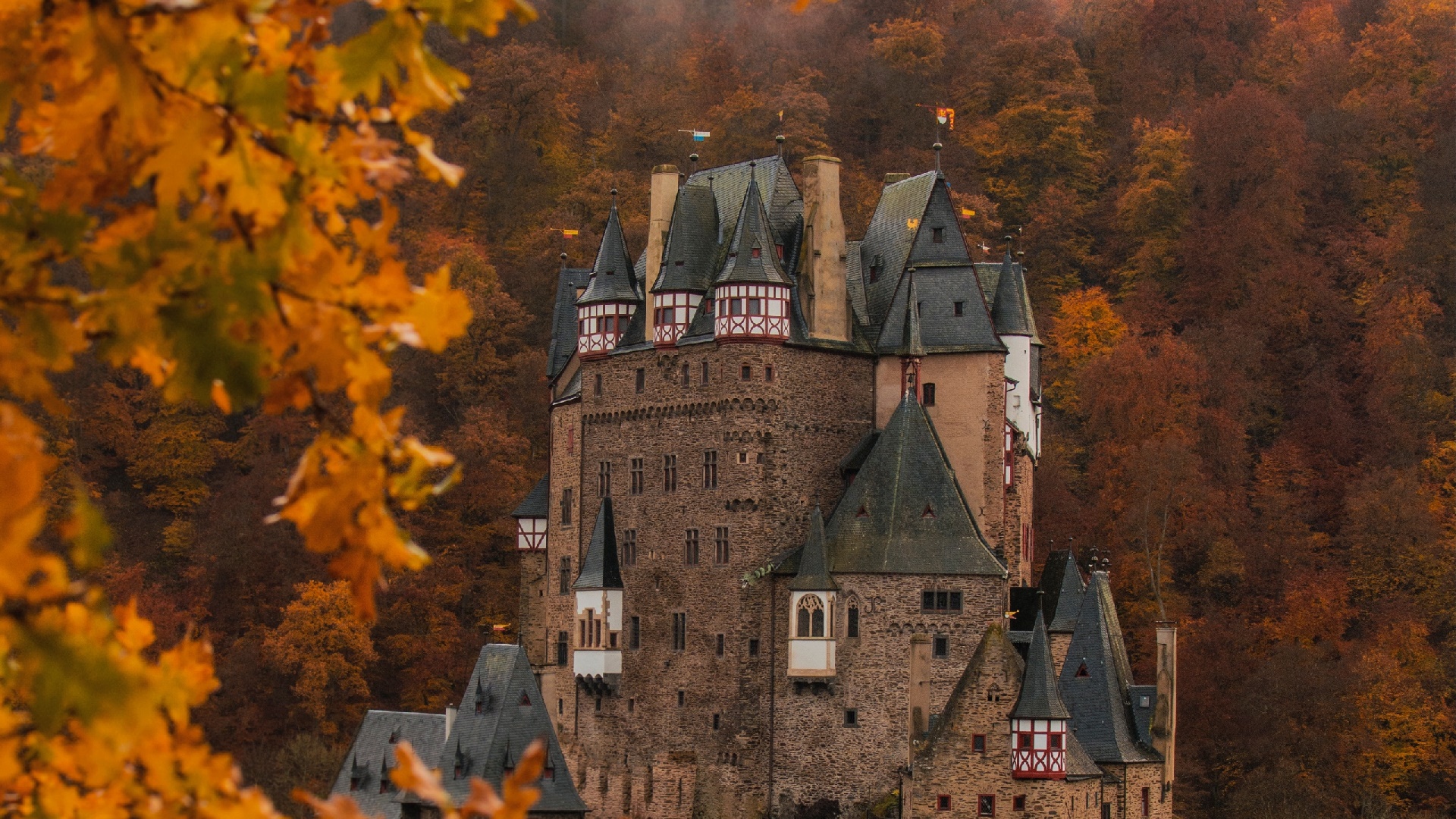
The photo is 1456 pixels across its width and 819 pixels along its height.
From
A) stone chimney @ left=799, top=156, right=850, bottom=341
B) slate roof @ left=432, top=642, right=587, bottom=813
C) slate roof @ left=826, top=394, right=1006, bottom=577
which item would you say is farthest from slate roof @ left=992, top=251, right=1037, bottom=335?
slate roof @ left=432, top=642, right=587, bottom=813

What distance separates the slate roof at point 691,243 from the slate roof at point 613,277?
1560 millimetres

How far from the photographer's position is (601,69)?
87.6 m

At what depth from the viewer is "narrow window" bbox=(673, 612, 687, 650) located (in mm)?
43625

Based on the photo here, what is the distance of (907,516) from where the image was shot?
4112 centimetres

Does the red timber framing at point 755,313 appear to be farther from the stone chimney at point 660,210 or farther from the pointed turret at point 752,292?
the stone chimney at point 660,210

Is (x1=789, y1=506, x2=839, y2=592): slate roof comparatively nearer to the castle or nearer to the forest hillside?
the castle

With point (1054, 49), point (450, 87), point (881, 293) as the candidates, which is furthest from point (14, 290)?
point (1054, 49)

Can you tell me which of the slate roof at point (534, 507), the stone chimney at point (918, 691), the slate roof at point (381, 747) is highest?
the slate roof at point (534, 507)

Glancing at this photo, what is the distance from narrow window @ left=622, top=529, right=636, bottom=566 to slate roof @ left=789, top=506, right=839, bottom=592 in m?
5.00

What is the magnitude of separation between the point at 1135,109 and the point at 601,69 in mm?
22669

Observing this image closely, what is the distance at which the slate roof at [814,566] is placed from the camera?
4084 centimetres

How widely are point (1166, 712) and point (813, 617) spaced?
7712 mm

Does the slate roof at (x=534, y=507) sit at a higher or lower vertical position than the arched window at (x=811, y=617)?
higher

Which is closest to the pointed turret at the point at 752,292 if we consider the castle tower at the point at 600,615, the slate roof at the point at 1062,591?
the castle tower at the point at 600,615
